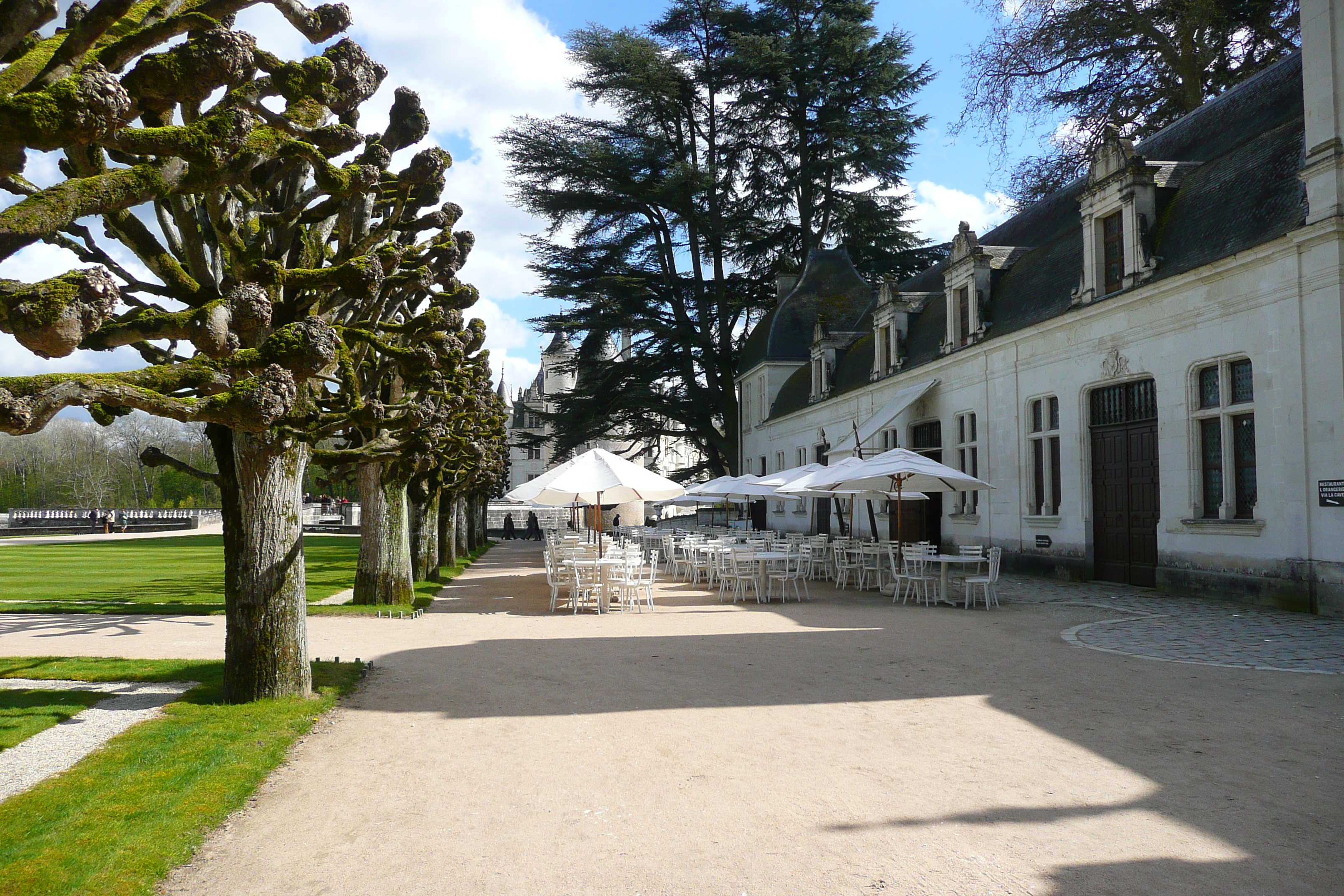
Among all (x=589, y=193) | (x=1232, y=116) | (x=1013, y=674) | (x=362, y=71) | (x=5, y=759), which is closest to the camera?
(x=5, y=759)

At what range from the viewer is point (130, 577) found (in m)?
19.1

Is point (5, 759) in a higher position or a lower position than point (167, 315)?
lower

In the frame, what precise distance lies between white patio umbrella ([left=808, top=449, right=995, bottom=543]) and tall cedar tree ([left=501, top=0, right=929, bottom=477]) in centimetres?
2054

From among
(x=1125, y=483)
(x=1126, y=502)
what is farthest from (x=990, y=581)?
(x=1125, y=483)

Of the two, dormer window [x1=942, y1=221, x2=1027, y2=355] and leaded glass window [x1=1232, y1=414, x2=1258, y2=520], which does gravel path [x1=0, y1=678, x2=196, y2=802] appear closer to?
leaded glass window [x1=1232, y1=414, x2=1258, y2=520]

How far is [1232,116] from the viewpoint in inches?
634

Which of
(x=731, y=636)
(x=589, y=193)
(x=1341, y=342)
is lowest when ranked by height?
(x=731, y=636)

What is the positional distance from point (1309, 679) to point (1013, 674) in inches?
92.6

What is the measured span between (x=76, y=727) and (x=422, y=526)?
11417mm

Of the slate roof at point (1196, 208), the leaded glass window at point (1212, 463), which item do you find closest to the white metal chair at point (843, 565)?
the leaded glass window at point (1212, 463)

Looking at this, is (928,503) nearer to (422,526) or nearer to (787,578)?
(787,578)

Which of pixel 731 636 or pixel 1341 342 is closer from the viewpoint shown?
pixel 731 636

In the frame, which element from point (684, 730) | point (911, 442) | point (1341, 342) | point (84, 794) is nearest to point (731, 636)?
point (684, 730)

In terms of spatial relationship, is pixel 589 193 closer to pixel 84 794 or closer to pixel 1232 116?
pixel 1232 116
